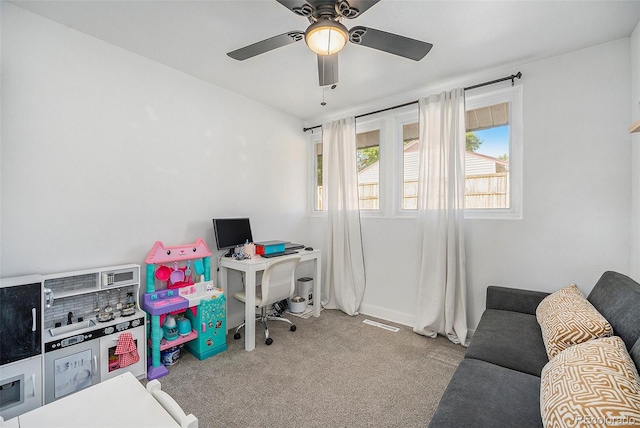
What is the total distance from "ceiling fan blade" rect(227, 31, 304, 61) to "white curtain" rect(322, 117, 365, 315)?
1.88 meters

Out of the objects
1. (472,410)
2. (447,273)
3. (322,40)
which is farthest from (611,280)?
(322,40)

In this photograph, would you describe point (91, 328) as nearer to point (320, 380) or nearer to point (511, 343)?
point (320, 380)

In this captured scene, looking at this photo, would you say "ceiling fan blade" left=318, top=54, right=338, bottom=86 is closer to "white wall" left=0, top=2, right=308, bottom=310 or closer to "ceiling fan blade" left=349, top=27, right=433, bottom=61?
"ceiling fan blade" left=349, top=27, right=433, bottom=61

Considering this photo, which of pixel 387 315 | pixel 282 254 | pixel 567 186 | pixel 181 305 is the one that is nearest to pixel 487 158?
pixel 567 186

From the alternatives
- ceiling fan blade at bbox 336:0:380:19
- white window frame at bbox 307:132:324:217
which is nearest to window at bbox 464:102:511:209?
ceiling fan blade at bbox 336:0:380:19

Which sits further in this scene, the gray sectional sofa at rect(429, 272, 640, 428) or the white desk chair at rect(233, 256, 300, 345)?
the white desk chair at rect(233, 256, 300, 345)

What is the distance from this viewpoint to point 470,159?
2.78 m

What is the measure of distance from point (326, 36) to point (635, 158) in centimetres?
231

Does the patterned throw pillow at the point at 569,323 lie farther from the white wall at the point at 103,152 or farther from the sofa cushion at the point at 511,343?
the white wall at the point at 103,152

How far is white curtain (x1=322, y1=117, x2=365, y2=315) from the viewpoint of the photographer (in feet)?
11.2

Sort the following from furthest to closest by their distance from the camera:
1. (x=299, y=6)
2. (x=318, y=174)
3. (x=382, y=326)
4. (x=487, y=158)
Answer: (x=318, y=174), (x=382, y=326), (x=487, y=158), (x=299, y=6)

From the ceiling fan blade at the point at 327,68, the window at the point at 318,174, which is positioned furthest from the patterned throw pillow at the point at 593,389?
the window at the point at 318,174

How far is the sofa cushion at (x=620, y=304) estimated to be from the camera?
129 centimetres

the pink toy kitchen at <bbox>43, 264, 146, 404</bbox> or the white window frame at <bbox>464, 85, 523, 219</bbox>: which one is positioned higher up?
the white window frame at <bbox>464, 85, 523, 219</bbox>
